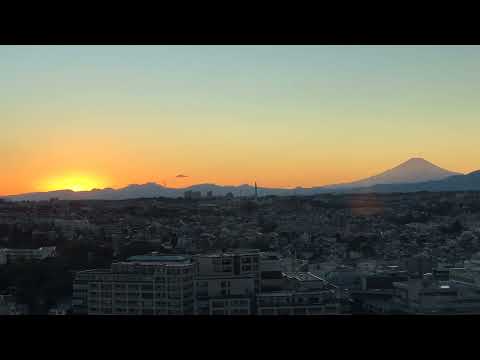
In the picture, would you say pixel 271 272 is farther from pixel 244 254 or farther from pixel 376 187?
pixel 376 187

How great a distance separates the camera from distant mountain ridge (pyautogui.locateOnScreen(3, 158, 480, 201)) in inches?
304

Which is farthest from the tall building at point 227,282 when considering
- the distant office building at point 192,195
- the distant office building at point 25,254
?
the distant office building at point 192,195

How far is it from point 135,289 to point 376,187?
5.45 meters

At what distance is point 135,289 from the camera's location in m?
4.68

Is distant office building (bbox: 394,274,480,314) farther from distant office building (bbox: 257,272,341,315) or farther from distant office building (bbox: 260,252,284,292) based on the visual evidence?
distant office building (bbox: 260,252,284,292)

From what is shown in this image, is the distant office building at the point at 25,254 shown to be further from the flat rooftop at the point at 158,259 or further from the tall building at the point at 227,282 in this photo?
the tall building at the point at 227,282

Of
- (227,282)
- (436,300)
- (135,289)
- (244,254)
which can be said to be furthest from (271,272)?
(436,300)

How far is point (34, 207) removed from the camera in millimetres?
7297

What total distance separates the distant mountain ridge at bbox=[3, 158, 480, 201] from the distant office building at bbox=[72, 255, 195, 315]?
186cm

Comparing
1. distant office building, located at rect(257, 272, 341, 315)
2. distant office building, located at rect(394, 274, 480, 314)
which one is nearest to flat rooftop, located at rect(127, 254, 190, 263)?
distant office building, located at rect(257, 272, 341, 315)

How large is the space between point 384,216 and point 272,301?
17.6ft

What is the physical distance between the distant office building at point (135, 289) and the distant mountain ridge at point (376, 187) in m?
1.86
